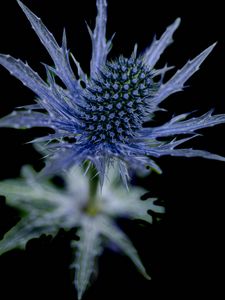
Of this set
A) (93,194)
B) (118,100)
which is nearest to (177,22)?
(118,100)

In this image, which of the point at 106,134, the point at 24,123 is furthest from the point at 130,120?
the point at 24,123

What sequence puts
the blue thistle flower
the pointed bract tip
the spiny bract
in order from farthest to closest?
the pointed bract tip < the spiny bract < the blue thistle flower

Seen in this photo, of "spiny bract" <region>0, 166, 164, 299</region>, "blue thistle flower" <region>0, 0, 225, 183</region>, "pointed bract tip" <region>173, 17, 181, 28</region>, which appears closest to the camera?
"blue thistle flower" <region>0, 0, 225, 183</region>

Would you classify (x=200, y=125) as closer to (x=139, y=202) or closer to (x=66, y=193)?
(x=139, y=202)

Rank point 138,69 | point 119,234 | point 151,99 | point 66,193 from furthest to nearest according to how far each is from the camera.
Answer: point 66,193 < point 119,234 < point 151,99 < point 138,69

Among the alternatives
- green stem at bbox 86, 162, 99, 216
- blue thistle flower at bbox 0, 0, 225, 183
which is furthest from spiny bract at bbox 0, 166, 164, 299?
blue thistle flower at bbox 0, 0, 225, 183

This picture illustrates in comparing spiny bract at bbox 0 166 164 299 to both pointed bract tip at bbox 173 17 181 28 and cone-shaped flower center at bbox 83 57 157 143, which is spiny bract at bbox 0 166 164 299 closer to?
cone-shaped flower center at bbox 83 57 157 143

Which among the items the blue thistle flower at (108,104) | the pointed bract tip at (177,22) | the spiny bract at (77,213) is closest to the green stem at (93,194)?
the spiny bract at (77,213)

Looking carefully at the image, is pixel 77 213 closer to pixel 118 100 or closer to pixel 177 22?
pixel 118 100

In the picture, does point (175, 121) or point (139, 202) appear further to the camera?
point (139, 202)
